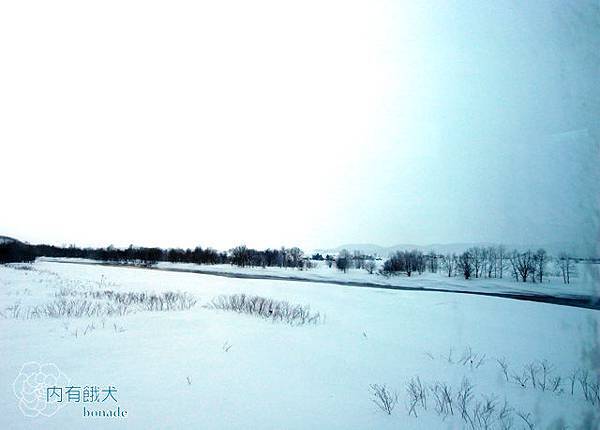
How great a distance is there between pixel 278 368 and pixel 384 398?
2.02 metres

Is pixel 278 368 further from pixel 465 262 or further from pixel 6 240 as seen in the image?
pixel 6 240

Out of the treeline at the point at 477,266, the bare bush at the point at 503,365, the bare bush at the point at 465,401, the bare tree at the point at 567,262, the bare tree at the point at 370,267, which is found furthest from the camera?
the bare tree at the point at 370,267

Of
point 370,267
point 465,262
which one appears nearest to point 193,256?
point 370,267

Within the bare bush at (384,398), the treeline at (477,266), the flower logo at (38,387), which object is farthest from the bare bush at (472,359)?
the treeline at (477,266)

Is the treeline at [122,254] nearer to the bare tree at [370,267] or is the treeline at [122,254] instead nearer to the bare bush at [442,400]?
the bare tree at [370,267]

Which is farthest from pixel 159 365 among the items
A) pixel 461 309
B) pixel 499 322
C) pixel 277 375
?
pixel 461 309

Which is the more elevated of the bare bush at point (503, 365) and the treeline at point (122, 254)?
the bare bush at point (503, 365)

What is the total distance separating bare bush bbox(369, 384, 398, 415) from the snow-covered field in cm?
8

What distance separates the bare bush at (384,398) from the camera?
4.35m

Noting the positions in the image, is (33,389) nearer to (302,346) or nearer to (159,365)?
(159,365)

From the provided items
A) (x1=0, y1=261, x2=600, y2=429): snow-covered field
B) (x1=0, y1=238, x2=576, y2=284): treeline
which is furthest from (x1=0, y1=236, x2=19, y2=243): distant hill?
(x1=0, y1=261, x2=600, y2=429): snow-covered field

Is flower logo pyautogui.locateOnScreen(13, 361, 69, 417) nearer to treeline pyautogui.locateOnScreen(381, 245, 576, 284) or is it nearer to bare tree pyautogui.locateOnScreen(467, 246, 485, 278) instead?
treeline pyautogui.locateOnScreen(381, 245, 576, 284)

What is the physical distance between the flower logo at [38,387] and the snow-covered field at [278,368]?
45mm

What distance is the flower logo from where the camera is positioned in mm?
3686
